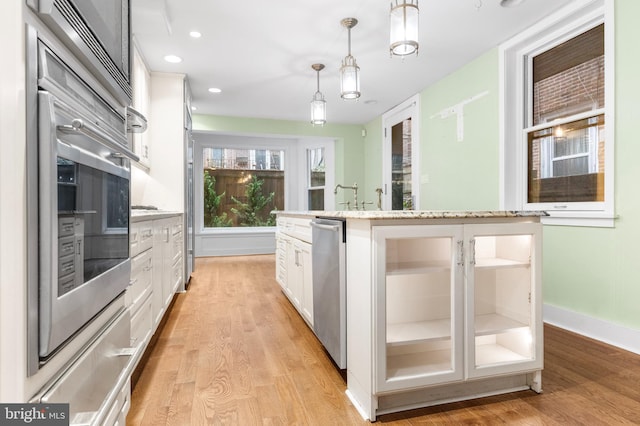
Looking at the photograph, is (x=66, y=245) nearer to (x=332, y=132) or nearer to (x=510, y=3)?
(x=510, y=3)

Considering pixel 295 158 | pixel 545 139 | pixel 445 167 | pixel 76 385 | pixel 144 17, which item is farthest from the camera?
pixel 295 158

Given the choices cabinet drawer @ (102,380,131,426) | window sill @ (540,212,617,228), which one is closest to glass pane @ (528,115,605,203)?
window sill @ (540,212,617,228)

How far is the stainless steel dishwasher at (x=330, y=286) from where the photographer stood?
1.91 meters

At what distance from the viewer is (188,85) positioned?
14.5 feet

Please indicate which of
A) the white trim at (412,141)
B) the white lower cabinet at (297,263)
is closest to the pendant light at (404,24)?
the white lower cabinet at (297,263)

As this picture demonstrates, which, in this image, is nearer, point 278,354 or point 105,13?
point 105,13

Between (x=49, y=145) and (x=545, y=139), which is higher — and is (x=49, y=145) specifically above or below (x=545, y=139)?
below

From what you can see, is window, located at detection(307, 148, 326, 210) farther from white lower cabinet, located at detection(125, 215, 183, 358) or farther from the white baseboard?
the white baseboard

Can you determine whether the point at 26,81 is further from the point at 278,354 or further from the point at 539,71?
the point at 539,71

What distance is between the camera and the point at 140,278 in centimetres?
196

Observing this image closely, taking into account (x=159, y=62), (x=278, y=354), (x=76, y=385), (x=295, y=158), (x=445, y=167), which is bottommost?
(x=278, y=354)

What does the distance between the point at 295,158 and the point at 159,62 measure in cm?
390

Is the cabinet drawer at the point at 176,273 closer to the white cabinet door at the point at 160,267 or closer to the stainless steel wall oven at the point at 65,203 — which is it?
the white cabinet door at the point at 160,267

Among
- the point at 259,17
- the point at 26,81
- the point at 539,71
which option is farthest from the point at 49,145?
the point at 539,71
